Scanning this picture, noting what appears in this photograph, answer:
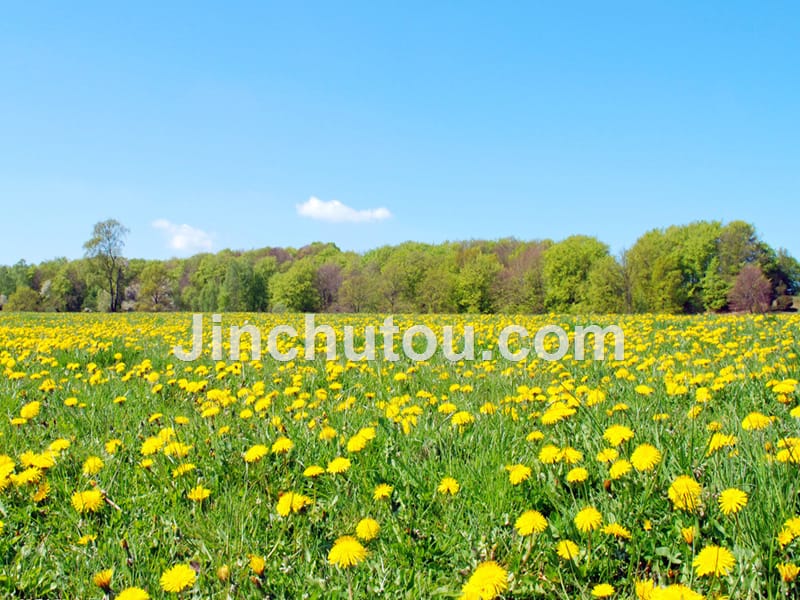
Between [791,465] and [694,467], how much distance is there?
325mm

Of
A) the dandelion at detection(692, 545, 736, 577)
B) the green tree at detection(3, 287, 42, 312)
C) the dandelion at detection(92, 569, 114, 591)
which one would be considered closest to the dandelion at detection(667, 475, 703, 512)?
the dandelion at detection(692, 545, 736, 577)

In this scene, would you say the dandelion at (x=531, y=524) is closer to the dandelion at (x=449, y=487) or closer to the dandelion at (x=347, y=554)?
the dandelion at (x=449, y=487)

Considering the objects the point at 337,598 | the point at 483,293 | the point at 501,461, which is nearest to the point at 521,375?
the point at 501,461

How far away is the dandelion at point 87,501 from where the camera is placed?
6.87ft

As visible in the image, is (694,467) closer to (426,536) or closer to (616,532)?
(616,532)

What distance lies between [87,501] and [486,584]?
5.46 ft

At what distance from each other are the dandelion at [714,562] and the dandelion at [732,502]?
19 cm

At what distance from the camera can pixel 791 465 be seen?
180 cm

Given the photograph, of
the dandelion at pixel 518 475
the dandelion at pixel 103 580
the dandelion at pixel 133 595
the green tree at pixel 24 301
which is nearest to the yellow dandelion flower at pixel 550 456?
the dandelion at pixel 518 475

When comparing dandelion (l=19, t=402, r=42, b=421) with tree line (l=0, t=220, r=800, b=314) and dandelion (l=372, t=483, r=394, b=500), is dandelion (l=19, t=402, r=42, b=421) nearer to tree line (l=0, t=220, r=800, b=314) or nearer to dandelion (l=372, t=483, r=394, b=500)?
dandelion (l=372, t=483, r=394, b=500)

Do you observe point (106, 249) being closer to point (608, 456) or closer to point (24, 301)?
point (24, 301)

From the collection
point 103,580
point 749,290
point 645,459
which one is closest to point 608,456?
point 645,459

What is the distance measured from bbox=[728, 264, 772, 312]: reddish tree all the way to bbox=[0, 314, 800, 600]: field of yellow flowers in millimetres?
45324

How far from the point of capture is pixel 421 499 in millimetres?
2115
